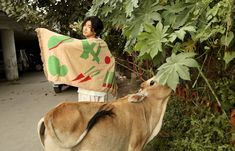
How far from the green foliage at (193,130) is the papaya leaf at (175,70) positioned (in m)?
1.20

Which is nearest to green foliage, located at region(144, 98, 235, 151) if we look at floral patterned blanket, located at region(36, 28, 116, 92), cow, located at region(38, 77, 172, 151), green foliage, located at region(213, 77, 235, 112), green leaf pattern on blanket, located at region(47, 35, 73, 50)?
green foliage, located at region(213, 77, 235, 112)

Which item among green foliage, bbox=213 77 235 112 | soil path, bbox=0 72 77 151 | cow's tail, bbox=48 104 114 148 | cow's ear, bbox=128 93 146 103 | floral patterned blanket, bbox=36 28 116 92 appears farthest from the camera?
soil path, bbox=0 72 77 151

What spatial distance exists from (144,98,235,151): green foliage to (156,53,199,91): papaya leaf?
1.20 metres

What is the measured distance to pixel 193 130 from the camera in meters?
3.43

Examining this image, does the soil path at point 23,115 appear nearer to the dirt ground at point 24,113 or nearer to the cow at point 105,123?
the dirt ground at point 24,113

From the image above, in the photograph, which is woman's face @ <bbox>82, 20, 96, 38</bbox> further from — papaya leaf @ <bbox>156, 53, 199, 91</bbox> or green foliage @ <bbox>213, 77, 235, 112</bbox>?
green foliage @ <bbox>213, 77, 235, 112</bbox>

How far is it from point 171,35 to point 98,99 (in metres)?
0.94

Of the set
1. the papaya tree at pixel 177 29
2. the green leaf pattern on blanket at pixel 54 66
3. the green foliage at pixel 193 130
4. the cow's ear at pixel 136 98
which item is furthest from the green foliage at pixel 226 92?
the green leaf pattern on blanket at pixel 54 66

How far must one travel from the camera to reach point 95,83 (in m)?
2.88

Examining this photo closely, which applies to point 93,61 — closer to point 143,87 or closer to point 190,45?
point 143,87

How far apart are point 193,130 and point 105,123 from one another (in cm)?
134

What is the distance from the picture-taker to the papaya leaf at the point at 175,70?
6.99 ft

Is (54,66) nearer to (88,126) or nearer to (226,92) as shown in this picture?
(88,126)

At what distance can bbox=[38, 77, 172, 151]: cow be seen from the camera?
234 centimetres
